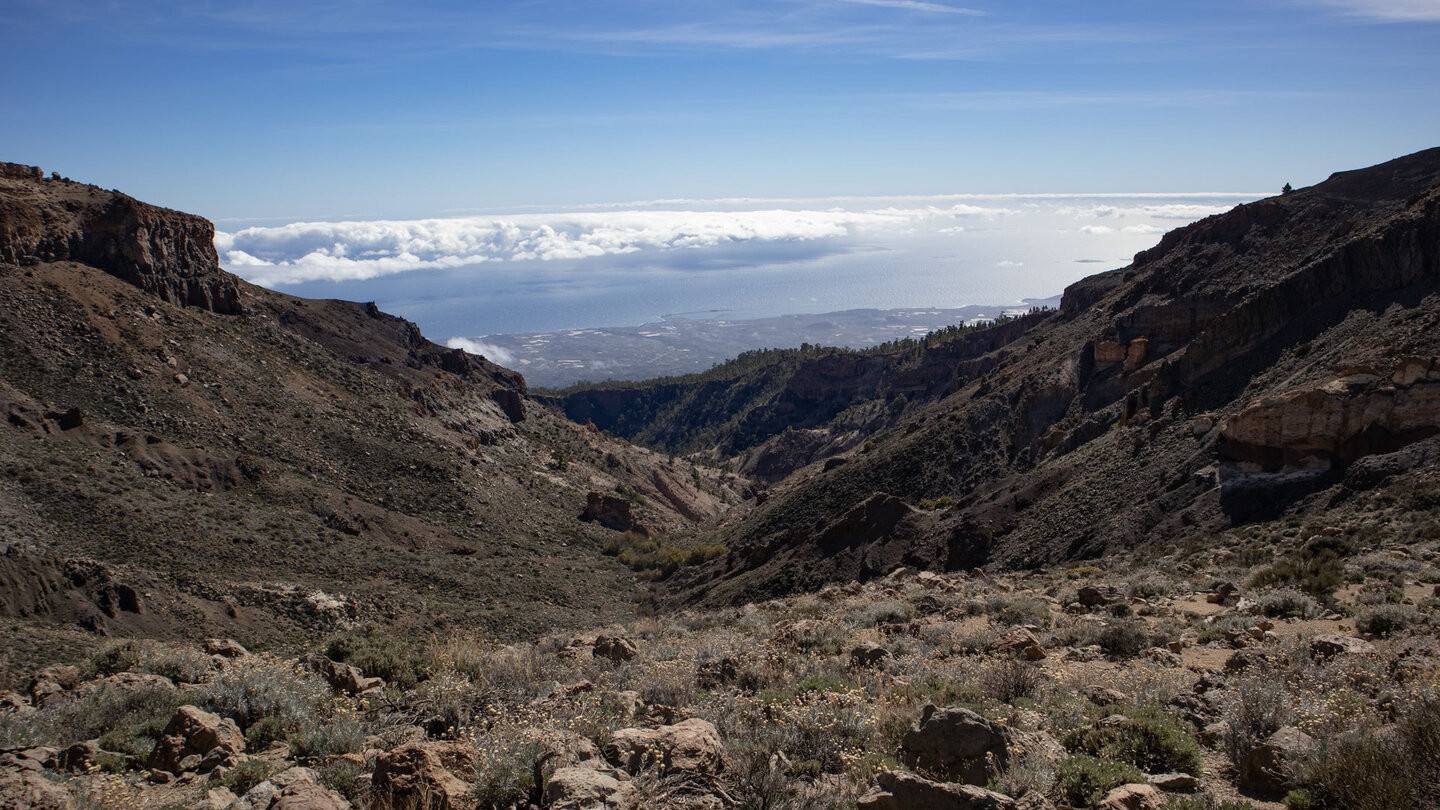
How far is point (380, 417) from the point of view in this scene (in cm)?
4512

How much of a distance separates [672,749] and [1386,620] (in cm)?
1028

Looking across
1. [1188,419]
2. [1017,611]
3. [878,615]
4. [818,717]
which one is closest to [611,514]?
[1188,419]

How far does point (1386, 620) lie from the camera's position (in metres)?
10.2

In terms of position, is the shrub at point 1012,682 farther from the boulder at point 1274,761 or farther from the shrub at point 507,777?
the shrub at point 507,777

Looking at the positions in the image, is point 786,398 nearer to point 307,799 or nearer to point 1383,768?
point 1383,768

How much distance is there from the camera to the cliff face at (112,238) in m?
36.2

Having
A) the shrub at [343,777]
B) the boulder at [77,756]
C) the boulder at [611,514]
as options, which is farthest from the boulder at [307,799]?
the boulder at [611,514]

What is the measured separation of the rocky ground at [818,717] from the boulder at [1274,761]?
2cm

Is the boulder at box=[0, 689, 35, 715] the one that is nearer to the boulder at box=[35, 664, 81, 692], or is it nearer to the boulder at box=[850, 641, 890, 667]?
the boulder at box=[35, 664, 81, 692]

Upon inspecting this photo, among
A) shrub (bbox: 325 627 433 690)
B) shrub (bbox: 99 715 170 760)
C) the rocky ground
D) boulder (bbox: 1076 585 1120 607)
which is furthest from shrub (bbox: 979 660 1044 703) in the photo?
shrub (bbox: 99 715 170 760)

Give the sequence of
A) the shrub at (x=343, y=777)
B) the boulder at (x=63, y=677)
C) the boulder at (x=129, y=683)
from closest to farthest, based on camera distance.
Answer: the shrub at (x=343, y=777) < the boulder at (x=129, y=683) < the boulder at (x=63, y=677)

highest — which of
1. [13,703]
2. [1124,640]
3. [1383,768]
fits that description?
[1383,768]

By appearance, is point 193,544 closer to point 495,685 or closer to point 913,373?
point 495,685

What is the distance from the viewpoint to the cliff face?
36250 mm
